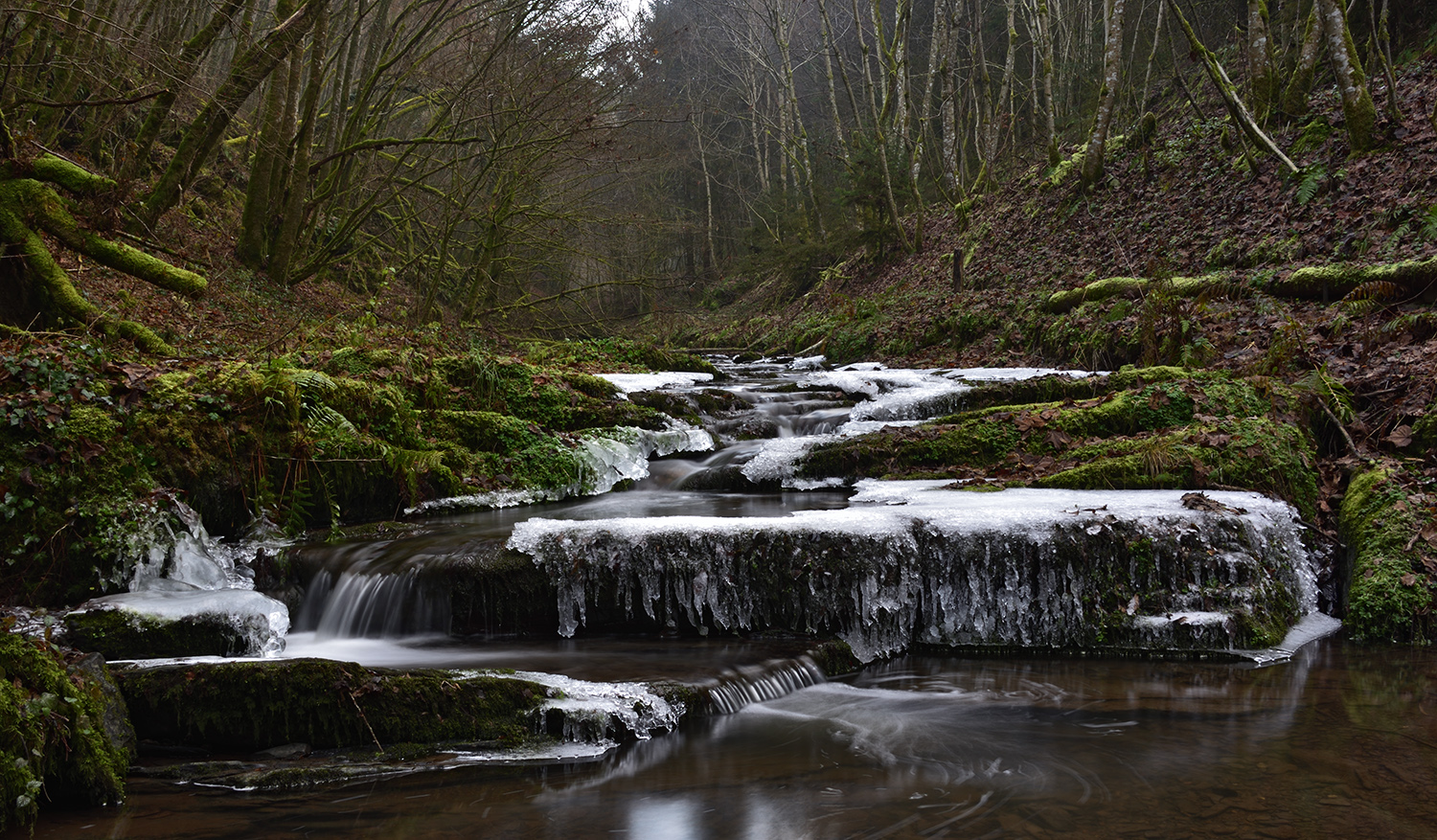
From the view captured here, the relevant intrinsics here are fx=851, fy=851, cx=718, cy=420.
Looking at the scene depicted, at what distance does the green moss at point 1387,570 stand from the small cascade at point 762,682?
337 cm

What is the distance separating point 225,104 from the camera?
24.4 ft

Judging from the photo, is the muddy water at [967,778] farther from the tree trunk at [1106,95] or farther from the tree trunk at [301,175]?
the tree trunk at [1106,95]

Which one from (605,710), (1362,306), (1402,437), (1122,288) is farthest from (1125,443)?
(1122,288)

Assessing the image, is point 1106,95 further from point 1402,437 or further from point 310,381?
point 310,381

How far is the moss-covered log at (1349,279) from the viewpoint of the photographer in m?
7.90

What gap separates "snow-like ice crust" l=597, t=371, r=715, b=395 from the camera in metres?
10.3

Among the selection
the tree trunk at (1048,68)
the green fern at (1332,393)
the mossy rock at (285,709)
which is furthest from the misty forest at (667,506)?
the tree trunk at (1048,68)

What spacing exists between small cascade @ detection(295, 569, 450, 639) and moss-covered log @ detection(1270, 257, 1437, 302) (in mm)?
8911

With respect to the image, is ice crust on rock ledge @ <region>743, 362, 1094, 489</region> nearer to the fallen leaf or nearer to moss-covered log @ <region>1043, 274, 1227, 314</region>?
moss-covered log @ <region>1043, 274, 1227, 314</region>

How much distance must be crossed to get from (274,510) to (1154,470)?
645 centimetres

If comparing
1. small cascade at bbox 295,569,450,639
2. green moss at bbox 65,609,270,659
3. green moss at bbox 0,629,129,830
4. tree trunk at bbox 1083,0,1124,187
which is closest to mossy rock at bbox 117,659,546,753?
→ green moss at bbox 0,629,129,830

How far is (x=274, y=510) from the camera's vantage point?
6.12m

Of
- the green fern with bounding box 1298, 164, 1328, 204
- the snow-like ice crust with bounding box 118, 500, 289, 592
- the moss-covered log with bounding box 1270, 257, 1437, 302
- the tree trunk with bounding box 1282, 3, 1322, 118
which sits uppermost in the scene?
the tree trunk with bounding box 1282, 3, 1322, 118

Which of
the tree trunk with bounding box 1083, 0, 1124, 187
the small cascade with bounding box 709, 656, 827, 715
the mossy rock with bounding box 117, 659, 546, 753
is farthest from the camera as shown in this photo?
the tree trunk with bounding box 1083, 0, 1124, 187
